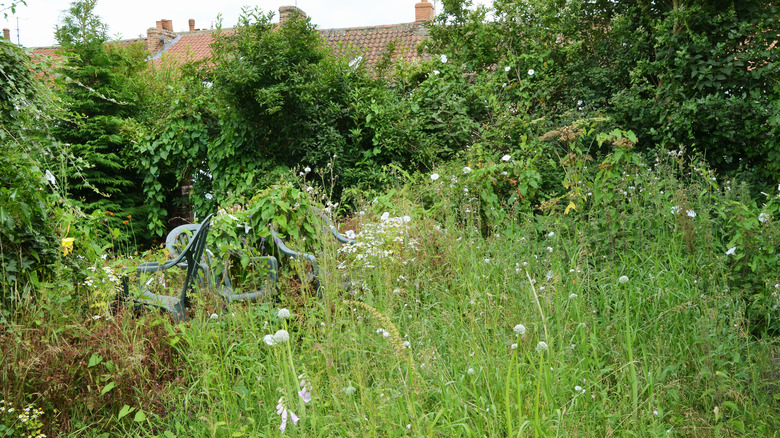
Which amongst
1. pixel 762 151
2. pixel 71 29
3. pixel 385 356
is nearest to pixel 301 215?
pixel 385 356

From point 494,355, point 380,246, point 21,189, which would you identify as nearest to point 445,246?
point 380,246

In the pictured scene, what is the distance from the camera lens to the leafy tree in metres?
8.65

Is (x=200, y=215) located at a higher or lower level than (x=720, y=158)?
lower

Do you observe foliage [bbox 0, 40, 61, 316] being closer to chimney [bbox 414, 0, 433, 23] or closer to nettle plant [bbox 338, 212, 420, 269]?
nettle plant [bbox 338, 212, 420, 269]

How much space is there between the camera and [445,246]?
3.51 meters

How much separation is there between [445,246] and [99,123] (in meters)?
7.38

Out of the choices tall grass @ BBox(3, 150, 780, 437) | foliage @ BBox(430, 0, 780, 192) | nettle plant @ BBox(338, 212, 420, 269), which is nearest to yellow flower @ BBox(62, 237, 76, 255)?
tall grass @ BBox(3, 150, 780, 437)

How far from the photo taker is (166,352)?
9.17ft

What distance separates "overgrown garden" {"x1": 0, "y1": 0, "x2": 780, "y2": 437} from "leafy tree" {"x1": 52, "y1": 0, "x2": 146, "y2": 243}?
1329mm

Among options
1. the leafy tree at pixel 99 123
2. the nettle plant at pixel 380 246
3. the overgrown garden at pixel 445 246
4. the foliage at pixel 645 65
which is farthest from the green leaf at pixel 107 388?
the leafy tree at pixel 99 123

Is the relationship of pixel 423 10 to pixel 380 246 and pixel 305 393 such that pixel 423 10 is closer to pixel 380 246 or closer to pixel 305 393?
pixel 380 246

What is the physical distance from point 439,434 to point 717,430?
942 mm

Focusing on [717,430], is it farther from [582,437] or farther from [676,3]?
[676,3]

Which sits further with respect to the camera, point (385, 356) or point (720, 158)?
point (720, 158)
